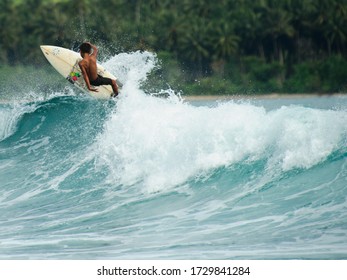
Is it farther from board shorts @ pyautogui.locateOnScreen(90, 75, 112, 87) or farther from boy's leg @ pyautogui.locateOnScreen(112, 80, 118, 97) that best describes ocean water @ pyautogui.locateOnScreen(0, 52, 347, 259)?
board shorts @ pyautogui.locateOnScreen(90, 75, 112, 87)

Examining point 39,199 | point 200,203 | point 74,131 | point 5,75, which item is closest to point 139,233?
point 200,203

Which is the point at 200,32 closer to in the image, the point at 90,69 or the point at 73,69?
the point at 73,69

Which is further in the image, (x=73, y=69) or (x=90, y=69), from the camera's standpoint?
(x=73, y=69)

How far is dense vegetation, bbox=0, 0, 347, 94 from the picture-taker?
2103 inches

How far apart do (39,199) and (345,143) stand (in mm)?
4393

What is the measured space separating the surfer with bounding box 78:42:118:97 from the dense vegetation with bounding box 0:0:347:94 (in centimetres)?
3840

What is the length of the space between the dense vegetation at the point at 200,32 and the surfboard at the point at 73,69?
36.7 m

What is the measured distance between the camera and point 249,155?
1209 centimetres

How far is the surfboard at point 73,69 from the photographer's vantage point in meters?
14.3

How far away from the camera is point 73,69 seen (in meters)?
14.7

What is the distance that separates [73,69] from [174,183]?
3.70m

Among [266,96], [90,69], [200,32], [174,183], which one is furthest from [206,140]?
[200,32]

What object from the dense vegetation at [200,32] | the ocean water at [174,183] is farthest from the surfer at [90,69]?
the dense vegetation at [200,32]
